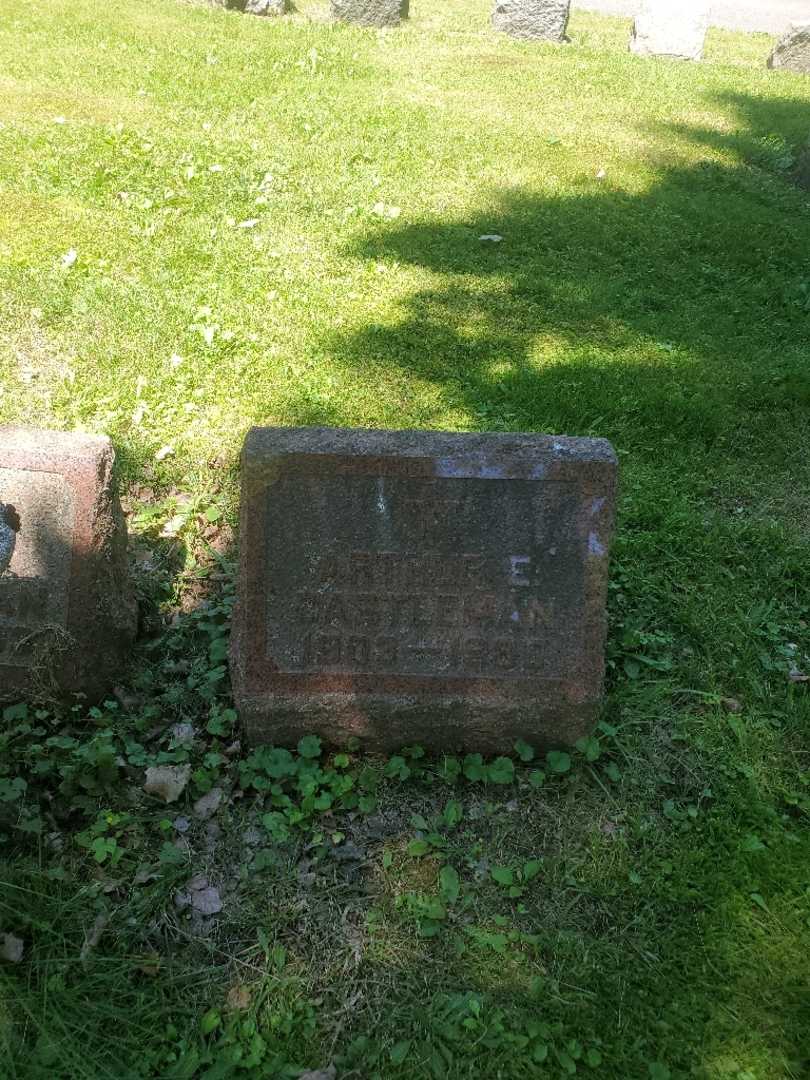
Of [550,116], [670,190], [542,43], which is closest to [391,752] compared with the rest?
[670,190]

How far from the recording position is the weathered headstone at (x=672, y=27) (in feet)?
35.4

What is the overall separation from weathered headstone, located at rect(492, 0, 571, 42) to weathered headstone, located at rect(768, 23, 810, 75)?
8.30ft

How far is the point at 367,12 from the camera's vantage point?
10836 millimetres

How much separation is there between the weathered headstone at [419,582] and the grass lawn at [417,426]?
7.9 inches

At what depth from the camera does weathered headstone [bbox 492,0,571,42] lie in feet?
35.6

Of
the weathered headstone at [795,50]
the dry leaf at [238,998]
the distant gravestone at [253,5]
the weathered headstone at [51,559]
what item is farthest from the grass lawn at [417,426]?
the weathered headstone at [795,50]

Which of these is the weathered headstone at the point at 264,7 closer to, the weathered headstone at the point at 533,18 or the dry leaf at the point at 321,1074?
the weathered headstone at the point at 533,18

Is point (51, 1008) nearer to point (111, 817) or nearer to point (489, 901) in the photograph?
point (111, 817)

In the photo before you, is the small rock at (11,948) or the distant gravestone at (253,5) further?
the distant gravestone at (253,5)

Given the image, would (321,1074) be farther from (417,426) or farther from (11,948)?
(417,426)

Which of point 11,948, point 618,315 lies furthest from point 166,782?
point 618,315

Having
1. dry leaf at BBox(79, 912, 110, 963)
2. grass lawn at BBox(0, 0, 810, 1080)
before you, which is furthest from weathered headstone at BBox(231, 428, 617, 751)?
dry leaf at BBox(79, 912, 110, 963)

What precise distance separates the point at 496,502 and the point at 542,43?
391 inches

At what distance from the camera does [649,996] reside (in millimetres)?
2342
